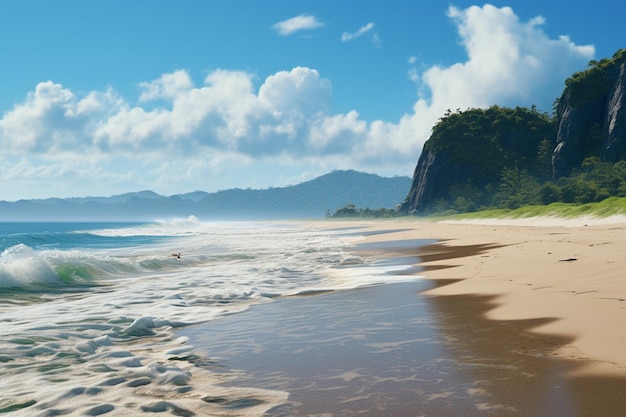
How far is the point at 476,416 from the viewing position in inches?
144

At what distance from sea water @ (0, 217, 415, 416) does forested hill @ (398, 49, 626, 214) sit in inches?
1923

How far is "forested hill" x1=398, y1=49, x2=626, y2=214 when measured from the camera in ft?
222

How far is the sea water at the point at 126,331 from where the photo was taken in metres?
4.46

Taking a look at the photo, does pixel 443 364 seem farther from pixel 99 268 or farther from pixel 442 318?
pixel 99 268

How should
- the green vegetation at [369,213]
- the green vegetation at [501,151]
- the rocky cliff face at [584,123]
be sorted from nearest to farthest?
the rocky cliff face at [584,123]
the green vegetation at [501,151]
the green vegetation at [369,213]

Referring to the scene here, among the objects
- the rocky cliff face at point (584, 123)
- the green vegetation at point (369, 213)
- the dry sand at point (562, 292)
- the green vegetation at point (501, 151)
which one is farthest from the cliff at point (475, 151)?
the dry sand at point (562, 292)

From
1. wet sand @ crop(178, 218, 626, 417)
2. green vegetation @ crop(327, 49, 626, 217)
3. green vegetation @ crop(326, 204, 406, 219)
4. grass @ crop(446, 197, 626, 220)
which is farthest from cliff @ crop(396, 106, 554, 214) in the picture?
wet sand @ crop(178, 218, 626, 417)

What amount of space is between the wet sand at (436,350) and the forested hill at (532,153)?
50.0m

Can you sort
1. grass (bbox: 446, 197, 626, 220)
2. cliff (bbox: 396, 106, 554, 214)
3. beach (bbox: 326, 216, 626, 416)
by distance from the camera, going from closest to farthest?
beach (bbox: 326, 216, 626, 416) < grass (bbox: 446, 197, 626, 220) < cliff (bbox: 396, 106, 554, 214)

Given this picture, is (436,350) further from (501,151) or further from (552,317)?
(501,151)

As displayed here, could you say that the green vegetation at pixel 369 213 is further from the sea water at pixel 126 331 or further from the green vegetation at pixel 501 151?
the sea water at pixel 126 331

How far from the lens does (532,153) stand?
118 metres

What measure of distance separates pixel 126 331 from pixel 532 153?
12457cm

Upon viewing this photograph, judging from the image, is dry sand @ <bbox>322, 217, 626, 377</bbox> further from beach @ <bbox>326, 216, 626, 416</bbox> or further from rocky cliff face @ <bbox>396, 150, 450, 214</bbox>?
rocky cliff face @ <bbox>396, 150, 450, 214</bbox>
